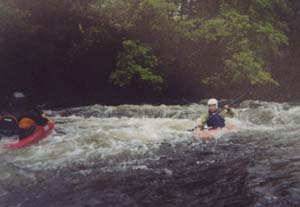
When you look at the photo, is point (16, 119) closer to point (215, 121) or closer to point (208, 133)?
point (208, 133)

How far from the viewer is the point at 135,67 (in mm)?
15625

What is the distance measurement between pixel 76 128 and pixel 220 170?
5.09m

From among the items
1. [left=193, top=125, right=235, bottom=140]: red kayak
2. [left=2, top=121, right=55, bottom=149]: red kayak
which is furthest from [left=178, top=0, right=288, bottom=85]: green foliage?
[left=2, top=121, right=55, bottom=149]: red kayak

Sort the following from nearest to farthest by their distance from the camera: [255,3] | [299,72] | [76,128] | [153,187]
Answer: [153,187] → [76,128] → [255,3] → [299,72]

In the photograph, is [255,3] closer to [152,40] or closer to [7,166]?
[152,40]

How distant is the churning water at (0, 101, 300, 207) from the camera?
202 inches

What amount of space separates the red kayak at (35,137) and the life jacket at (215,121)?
12.3 ft

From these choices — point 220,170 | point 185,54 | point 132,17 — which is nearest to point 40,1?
point 132,17

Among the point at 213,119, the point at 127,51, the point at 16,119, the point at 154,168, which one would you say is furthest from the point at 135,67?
the point at 154,168

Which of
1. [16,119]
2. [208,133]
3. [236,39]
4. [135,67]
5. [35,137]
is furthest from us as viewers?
[236,39]

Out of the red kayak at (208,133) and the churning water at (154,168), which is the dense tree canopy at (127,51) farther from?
the red kayak at (208,133)

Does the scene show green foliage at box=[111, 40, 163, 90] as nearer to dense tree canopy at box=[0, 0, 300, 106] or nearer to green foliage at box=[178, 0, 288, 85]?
dense tree canopy at box=[0, 0, 300, 106]

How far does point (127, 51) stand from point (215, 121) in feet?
24.6

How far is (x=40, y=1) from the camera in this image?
15.3m
